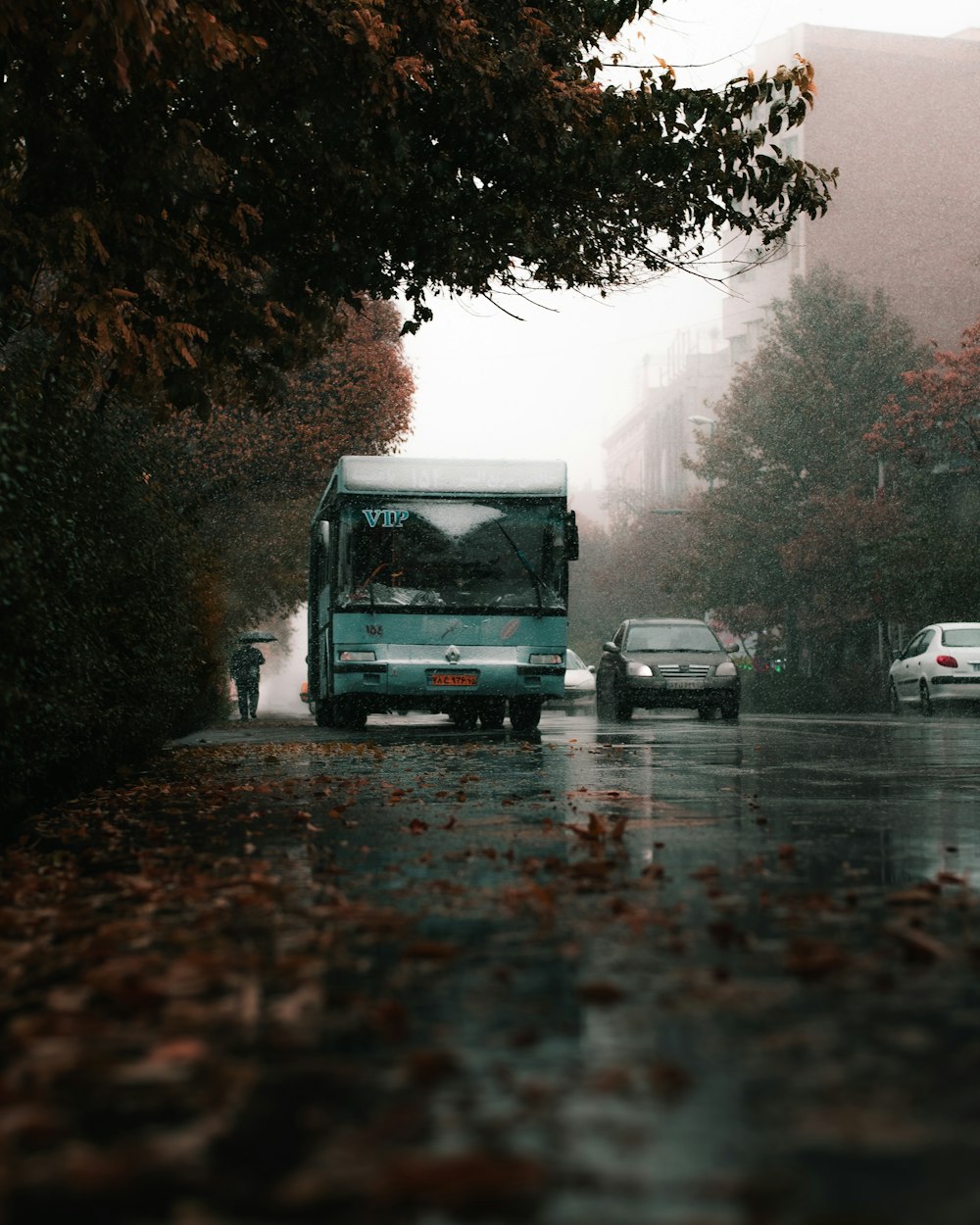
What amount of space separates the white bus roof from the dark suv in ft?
25.4

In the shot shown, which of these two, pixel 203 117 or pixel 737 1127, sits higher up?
pixel 203 117

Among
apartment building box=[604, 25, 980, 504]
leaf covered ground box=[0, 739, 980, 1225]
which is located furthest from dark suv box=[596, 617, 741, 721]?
apartment building box=[604, 25, 980, 504]

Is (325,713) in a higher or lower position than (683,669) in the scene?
lower

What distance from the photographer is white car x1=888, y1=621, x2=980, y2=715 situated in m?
31.5

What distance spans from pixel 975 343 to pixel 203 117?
3470cm

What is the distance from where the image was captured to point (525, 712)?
2388 cm

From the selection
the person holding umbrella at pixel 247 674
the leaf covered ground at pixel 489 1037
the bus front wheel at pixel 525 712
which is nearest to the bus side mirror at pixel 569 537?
the bus front wheel at pixel 525 712

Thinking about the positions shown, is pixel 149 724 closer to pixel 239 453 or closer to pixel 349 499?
pixel 349 499

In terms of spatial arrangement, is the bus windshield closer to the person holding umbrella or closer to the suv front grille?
the suv front grille

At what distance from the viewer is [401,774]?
14.3 metres

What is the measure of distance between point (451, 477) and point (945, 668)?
12589mm

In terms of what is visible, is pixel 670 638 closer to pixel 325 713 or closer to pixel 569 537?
pixel 325 713

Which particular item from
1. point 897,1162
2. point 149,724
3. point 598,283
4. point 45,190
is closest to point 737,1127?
point 897,1162

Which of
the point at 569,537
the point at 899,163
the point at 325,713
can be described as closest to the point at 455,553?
the point at 569,537
